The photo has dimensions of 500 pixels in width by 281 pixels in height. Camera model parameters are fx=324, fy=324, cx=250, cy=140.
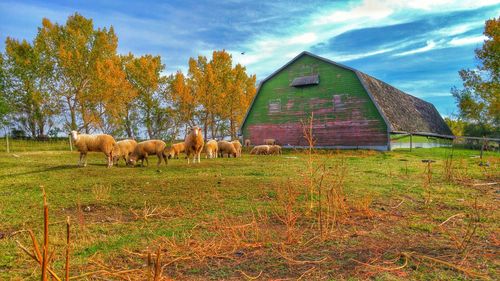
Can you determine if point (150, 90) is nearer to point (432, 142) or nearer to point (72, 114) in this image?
point (72, 114)

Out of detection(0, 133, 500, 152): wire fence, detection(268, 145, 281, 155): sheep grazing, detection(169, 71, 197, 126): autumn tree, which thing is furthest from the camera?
detection(169, 71, 197, 126): autumn tree

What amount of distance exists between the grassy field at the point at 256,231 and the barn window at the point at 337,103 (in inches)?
772

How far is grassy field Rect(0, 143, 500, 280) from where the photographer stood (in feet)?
12.2

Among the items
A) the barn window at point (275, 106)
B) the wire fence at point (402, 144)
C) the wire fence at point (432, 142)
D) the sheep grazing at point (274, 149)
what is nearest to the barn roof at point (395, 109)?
the wire fence at point (432, 142)

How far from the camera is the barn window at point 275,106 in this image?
105ft

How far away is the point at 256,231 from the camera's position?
4.73 metres

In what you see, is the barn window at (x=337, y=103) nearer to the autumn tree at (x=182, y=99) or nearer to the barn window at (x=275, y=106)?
the barn window at (x=275, y=106)

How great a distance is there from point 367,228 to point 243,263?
7.90 feet

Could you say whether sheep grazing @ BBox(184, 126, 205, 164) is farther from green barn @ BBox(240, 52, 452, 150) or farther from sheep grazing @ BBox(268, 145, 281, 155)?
green barn @ BBox(240, 52, 452, 150)

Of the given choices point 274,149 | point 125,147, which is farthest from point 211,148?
point 125,147

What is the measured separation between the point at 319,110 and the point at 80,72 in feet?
90.1

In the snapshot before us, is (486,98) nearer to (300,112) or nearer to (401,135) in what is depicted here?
(401,135)

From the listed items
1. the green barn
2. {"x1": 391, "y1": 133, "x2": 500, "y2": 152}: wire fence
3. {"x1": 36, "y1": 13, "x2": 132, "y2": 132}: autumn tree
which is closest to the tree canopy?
{"x1": 36, "y1": 13, "x2": 132, "y2": 132}: autumn tree

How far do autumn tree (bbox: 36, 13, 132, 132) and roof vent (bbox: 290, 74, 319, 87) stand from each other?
20.7 metres
